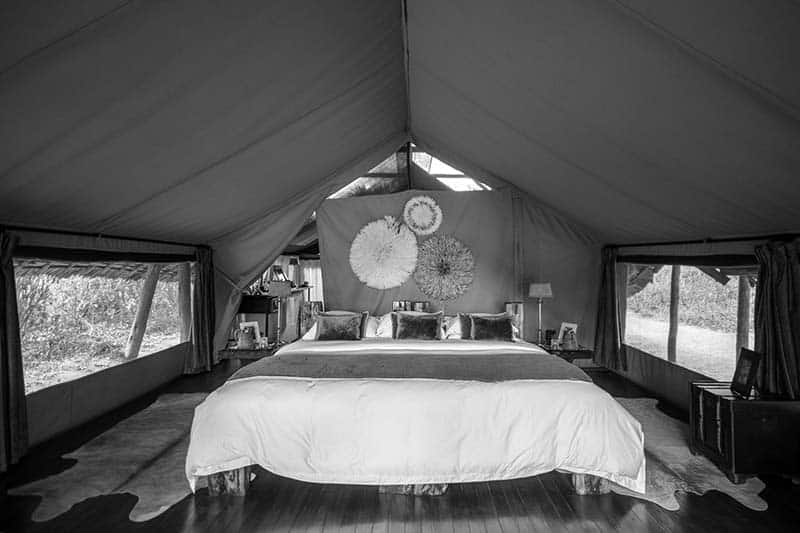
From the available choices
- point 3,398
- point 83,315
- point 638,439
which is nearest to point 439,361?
point 638,439

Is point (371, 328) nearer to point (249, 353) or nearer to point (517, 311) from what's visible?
point (249, 353)

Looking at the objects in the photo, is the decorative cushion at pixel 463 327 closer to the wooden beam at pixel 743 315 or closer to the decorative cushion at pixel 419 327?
the decorative cushion at pixel 419 327

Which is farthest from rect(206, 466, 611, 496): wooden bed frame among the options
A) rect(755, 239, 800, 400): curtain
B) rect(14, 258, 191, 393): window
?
rect(14, 258, 191, 393): window

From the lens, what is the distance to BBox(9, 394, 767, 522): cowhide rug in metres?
2.65

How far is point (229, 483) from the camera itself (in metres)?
2.77

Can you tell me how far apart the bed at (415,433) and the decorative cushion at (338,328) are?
1780mm

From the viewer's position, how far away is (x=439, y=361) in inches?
139

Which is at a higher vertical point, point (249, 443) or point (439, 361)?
point (439, 361)

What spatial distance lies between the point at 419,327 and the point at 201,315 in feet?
9.60

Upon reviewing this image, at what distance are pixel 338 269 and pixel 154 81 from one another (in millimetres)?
3631

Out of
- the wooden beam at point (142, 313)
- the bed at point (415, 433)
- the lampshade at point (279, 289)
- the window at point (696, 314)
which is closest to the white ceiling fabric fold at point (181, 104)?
the wooden beam at point (142, 313)

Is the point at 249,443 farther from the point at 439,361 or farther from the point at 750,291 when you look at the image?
the point at 750,291

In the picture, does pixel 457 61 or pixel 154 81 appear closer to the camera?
pixel 154 81

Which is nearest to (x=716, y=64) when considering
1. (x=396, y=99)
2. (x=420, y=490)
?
(x=420, y=490)
